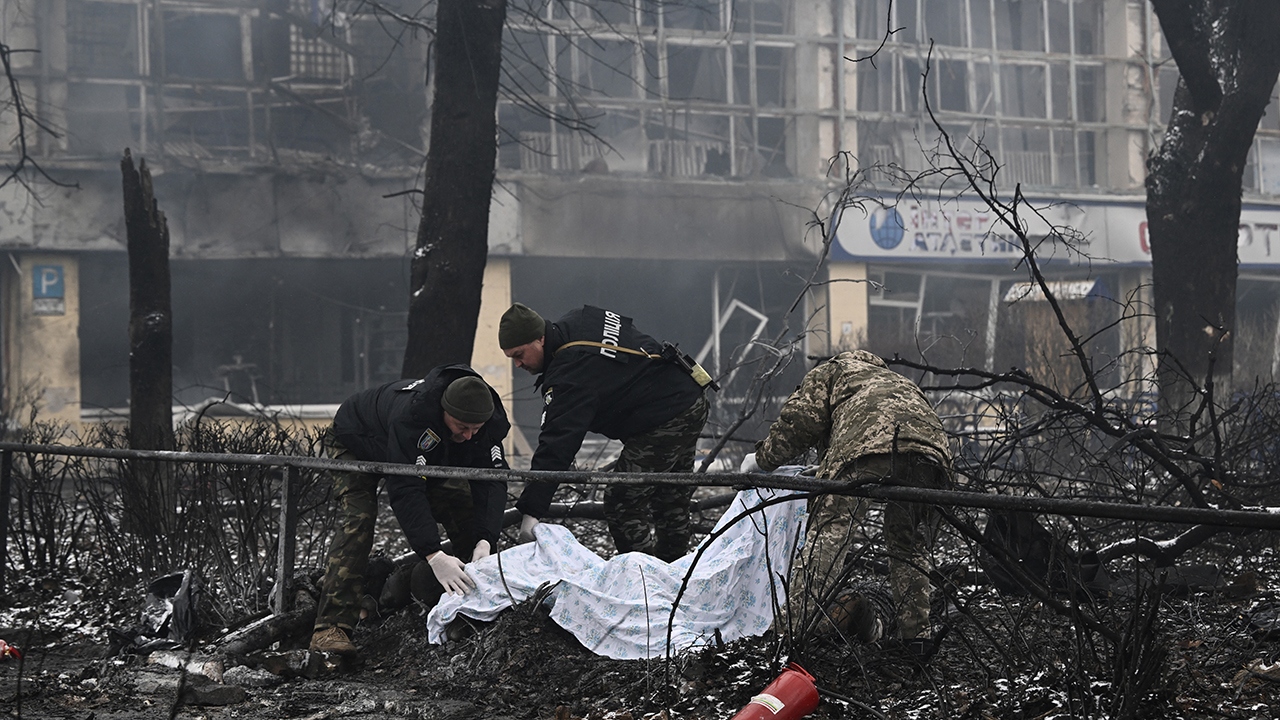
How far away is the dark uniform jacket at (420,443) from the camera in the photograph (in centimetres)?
424

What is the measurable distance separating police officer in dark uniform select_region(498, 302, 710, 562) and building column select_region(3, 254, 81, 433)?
12350mm

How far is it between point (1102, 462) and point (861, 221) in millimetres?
12573

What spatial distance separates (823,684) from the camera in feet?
10.4

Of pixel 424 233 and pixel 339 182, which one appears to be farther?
pixel 339 182

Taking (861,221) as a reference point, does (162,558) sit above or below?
below

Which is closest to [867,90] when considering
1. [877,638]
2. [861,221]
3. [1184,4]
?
[861,221]

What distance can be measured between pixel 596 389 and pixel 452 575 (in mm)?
1097

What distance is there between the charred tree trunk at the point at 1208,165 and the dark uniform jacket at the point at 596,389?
13.4ft

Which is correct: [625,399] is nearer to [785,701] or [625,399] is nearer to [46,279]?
[785,701]

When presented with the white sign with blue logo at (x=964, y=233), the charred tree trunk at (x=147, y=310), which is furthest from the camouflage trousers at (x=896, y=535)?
the white sign with blue logo at (x=964, y=233)

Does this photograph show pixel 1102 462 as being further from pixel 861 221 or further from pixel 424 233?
pixel 861 221

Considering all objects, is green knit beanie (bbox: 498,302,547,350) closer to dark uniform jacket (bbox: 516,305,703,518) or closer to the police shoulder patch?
dark uniform jacket (bbox: 516,305,703,518)

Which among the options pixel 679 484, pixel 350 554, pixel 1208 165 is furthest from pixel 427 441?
pixel 1208 165

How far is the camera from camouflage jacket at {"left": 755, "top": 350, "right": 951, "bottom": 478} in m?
3.87
